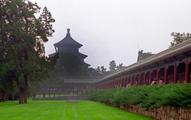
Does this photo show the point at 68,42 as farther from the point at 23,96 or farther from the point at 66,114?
the point at 66,114

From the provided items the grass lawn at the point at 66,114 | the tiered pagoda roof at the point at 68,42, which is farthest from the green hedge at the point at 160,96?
the tiered pagoda roof at the point at 68,42

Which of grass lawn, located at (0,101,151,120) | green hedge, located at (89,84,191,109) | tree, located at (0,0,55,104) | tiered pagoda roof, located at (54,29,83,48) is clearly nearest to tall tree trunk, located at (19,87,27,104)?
tree, located at (0,0,55,104)

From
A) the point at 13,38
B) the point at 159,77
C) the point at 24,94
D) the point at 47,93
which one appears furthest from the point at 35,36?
the point at 47,93

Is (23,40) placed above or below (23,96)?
above

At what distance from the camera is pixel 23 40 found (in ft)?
161

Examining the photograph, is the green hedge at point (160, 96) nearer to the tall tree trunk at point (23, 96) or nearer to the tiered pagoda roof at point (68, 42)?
the tall tree trunk at point (23, 96)

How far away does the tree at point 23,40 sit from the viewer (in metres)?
47.8

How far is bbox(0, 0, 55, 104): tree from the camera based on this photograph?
4784 cm

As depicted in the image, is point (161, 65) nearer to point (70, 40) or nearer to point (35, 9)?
point (35, 9)

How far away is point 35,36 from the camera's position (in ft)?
165

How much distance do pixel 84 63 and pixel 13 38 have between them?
4569 cm

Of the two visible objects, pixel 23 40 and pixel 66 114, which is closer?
pixel 66 114

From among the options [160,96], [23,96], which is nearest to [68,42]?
[23,96]

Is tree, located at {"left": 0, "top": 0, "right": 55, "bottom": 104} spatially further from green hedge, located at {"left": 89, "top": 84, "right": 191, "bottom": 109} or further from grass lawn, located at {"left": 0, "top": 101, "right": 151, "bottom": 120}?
green hedge, located at {"left": 89, "top": 84, "right": 191, "bottom": 109}
